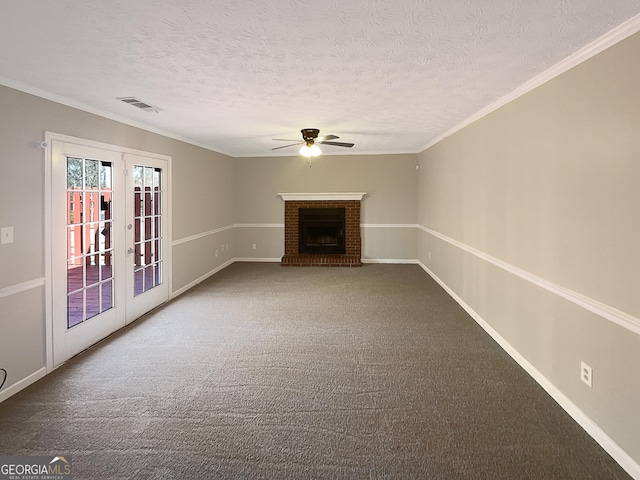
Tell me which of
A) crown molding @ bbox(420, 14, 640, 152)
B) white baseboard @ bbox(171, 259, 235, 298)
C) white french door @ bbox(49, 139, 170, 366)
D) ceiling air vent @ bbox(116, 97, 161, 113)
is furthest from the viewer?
Result: white baseboard @ bbox(171, 259, 235, 298)

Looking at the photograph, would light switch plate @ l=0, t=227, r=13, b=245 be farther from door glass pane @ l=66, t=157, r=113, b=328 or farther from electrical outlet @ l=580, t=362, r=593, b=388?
electrical outlet @ l=580, t=362, r=593, b=388

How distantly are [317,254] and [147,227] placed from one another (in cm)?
416

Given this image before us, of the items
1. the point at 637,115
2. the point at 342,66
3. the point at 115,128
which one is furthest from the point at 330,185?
the point at 637,115

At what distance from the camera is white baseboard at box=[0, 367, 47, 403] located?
278cm

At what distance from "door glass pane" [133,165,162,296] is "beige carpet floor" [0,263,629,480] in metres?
0.75

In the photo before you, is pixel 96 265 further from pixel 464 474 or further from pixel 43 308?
pixel 464 474

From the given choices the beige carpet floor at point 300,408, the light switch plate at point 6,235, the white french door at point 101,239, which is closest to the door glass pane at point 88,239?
the white french door at point 101,239

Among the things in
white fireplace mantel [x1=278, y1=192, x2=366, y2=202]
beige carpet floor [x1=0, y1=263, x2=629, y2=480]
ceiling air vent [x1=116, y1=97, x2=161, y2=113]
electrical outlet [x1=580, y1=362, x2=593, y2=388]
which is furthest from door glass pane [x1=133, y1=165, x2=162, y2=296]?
electrical outlet [x1=580, y1=362, x2=593, y2=388]

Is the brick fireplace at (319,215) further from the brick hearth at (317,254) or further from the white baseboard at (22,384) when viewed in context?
the white baseboard at (22,384)

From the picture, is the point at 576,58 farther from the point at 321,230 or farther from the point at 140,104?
the point at 321,230

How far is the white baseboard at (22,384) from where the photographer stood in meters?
2.78

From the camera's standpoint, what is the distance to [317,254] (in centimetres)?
844

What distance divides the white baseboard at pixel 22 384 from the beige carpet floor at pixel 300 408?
0.06m

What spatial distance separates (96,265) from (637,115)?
4.44 m
